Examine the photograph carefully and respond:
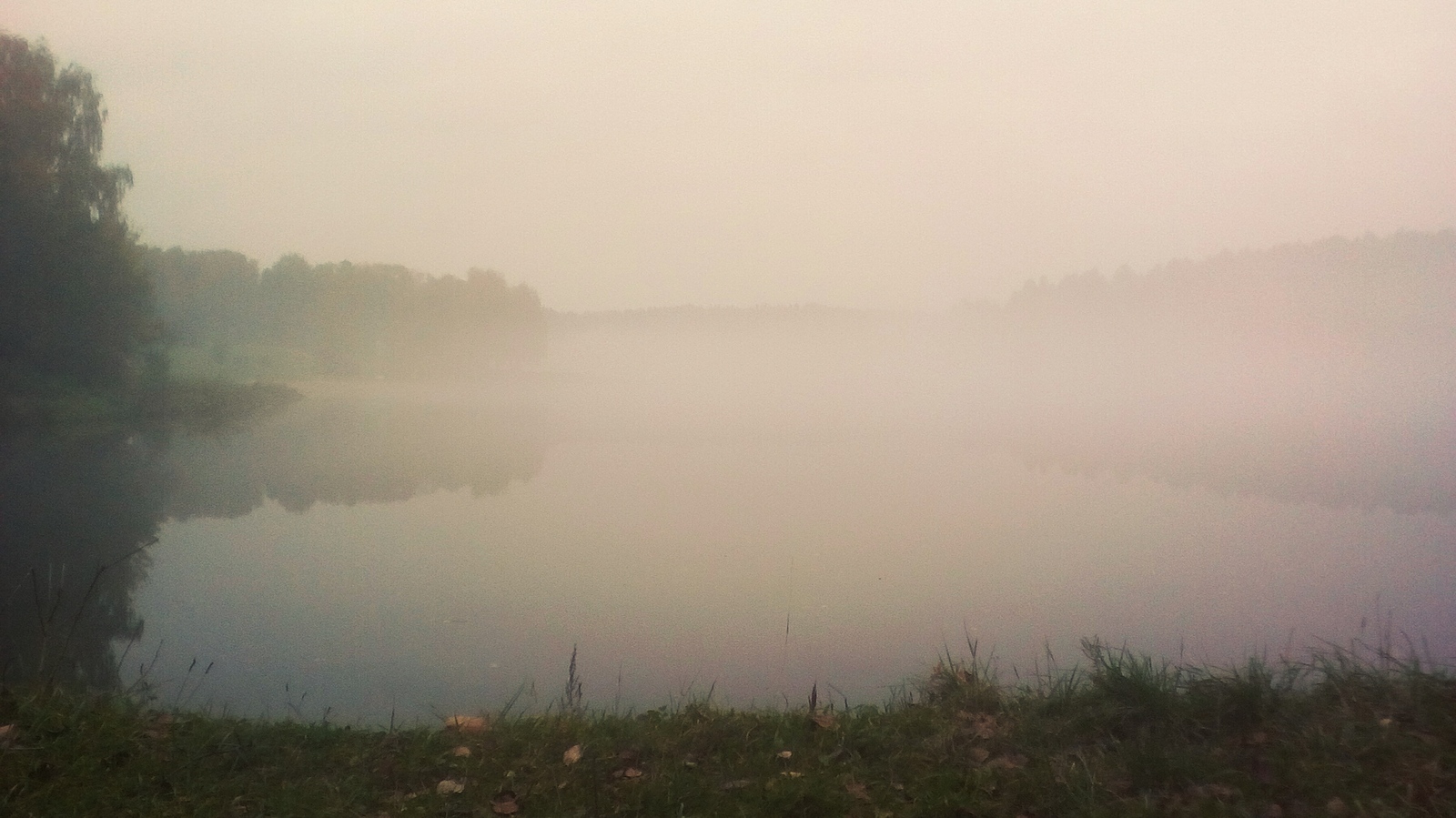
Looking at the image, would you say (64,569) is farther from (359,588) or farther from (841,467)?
(841,467)

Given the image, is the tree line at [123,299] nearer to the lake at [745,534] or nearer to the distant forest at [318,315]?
the distant forest at [318,315]

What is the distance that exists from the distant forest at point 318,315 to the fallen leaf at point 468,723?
9.40 metres

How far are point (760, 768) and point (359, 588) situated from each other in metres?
4.60

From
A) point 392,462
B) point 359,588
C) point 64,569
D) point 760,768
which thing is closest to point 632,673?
point 760,768

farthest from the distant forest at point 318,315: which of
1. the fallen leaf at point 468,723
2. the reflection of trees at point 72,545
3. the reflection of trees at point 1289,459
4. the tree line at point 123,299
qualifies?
the fallen leaf at point 468,723

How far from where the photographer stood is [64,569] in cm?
646

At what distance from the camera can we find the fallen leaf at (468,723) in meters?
3.55

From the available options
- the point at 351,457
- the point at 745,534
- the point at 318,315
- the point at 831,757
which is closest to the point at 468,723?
the point at 831,757

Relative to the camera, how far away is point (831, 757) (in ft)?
10.3

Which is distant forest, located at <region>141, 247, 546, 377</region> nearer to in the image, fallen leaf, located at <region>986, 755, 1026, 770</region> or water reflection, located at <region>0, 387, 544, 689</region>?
water reflection, located at <region>0, 387, 544, 689</region>

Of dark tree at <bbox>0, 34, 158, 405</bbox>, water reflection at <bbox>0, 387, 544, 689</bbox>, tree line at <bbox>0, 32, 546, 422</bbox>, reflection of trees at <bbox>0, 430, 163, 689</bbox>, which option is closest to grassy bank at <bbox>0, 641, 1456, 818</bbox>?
reflection of trees at <bbox>0, 430, 163, 689</bbox>

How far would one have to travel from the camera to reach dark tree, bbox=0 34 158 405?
37.7 feet

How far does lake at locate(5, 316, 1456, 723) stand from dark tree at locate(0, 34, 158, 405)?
5.25 ft

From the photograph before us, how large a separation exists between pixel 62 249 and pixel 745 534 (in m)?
10.6
